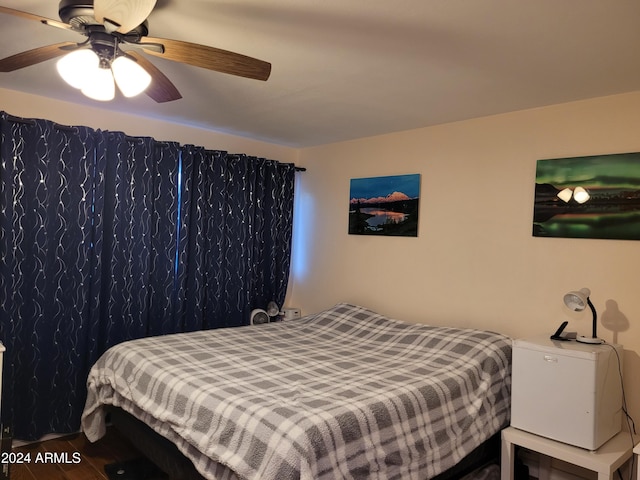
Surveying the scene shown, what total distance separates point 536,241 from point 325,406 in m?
1.80

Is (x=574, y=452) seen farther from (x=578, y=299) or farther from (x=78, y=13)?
(x=78, y=13)

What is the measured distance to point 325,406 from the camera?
1988 mm

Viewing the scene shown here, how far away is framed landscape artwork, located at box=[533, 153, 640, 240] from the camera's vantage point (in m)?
2.54

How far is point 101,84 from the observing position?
5.69 ft

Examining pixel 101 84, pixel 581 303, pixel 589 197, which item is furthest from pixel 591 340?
pixel 101 84

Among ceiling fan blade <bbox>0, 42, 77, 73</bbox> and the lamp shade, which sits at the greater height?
ceiling fan blade <bbox>0, 42, 77, 73</bbox>

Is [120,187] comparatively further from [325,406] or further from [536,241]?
[536,241]

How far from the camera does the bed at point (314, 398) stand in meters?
1.84

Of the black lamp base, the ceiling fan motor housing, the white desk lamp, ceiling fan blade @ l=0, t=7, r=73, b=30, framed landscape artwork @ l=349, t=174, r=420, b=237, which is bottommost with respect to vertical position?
the black lamp base

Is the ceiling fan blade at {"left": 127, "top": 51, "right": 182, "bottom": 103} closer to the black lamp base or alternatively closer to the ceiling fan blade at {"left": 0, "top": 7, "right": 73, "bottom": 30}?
the ceiling fan blade at {"left": 0, "top": 7, "right": 73, "bottom": 30}

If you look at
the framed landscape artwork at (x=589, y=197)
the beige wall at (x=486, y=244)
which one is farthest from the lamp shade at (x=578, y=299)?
the framed landscape artwork at (x=589, y=197)

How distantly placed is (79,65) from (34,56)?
1.23 ft

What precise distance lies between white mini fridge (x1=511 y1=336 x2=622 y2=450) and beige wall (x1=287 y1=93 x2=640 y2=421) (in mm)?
288

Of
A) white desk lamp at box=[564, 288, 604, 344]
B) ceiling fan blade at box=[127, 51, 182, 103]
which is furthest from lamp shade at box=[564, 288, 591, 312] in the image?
ceiling fan blade at box=[127, 51, 182, 103]
